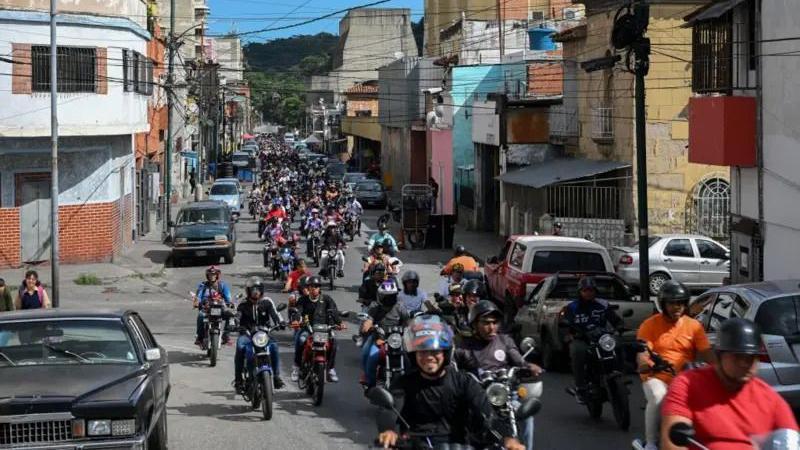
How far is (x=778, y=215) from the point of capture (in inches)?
874

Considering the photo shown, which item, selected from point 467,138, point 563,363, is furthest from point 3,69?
point 467,138

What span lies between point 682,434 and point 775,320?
6.20 meters

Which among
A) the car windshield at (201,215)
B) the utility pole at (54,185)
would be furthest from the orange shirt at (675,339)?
the car windshield at (201,215)

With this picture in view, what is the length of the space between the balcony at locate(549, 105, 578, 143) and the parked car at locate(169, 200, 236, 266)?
10.7m

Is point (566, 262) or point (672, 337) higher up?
point (672, 337)

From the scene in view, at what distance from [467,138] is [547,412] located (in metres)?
39.8

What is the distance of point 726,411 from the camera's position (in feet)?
20.1

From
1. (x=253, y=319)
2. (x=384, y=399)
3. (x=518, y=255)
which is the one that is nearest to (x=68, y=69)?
(x=518, y=255)

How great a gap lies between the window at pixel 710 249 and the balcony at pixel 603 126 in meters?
5.08

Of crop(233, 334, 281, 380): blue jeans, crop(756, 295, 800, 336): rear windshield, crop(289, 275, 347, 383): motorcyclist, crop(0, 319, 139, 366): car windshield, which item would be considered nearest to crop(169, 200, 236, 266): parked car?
crop(289, 275, 347, 383): motorcyclist

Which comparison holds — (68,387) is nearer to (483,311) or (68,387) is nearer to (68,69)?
(483,311)

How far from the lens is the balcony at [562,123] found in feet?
125

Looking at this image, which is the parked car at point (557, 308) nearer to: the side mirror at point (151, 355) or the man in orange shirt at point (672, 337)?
the man in orange shirt at point (672, 337)

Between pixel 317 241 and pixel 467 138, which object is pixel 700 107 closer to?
pixel 317 241
